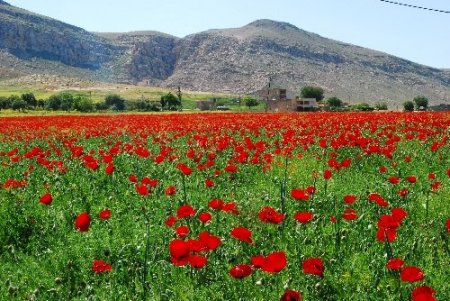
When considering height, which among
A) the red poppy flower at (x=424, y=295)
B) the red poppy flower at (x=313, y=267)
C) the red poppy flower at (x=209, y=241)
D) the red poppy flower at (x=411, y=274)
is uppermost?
the red poppy flower at (x=424, y=295)

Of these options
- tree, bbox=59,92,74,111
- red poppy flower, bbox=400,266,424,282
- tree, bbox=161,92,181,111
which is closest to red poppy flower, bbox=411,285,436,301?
red poppy flower, bbox=400,266,424,282

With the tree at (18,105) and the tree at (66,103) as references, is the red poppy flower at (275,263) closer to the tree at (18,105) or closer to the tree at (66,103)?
the tree at (66,103)

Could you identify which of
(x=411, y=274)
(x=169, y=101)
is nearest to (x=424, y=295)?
(x=411, y=274)

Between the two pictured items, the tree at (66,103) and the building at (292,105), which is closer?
the tree at (66,103)

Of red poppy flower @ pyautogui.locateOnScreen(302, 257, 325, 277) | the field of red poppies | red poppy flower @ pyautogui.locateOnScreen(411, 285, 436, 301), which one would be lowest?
the field of red poppies

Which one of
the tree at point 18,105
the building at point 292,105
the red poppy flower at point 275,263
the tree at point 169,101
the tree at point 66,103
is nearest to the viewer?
the red poppy flower at point 275,263

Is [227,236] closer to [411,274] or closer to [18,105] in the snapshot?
[411,274]

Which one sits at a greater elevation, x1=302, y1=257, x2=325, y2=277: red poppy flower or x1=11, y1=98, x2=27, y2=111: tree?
x1=302, y1=257, x2=325, y2=277: red poppy flower

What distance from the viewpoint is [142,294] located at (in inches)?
189

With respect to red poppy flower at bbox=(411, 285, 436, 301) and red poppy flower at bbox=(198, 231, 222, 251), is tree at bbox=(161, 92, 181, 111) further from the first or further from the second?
red poppy flower at bbox=(411, 285, 436, 301)

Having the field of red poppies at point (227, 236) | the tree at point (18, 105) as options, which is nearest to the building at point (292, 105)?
the tree at point (18, 105)

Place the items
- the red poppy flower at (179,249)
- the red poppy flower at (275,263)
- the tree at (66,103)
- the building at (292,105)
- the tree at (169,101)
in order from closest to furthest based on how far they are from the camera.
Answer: the red poppy flower at (275,263)
the red poppy flower at (179,249)
the tree at (66,103)
the building at (292,105)
the tree at (169,101)

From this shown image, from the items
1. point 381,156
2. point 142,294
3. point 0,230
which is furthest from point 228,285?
point 381,156

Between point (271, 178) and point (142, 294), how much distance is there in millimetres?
5745
